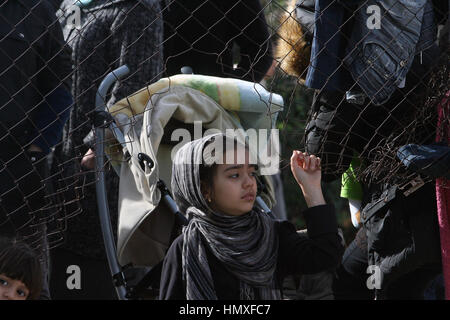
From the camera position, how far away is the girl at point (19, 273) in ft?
10.9

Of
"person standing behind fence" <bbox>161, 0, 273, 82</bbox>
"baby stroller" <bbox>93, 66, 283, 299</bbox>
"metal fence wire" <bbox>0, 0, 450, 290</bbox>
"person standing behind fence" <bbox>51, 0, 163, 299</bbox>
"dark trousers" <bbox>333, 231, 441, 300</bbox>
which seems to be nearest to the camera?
"metal fence wire" <bbox>0, 0, 450, 290</bbox>

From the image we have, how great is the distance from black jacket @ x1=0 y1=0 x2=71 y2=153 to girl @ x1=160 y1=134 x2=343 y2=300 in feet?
2.51

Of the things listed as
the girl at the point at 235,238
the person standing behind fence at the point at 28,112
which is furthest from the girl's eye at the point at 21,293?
the girl at the point at 235,238

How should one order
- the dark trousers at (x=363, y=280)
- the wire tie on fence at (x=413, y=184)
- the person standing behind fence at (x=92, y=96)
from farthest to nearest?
the person standing behind fence at (x=92, y=96), the dark trousers at (x=363, y=280), the wire tie on fence at (x=413, y=184)

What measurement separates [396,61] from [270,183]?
82 centimetres

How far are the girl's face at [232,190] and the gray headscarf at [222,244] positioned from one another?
0.04 metres

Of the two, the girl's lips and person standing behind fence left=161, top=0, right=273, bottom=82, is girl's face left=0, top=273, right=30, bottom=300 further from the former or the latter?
person standing behind fence left=161, top=0, right=273, bottom=82

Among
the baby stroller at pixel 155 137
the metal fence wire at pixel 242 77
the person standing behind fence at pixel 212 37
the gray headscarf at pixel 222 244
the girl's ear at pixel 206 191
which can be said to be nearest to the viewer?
the gray headscarf at pixel 222 244

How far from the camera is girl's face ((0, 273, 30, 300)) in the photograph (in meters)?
3.30

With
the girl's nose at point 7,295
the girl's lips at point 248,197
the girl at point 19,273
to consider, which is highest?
the girl's lips at point 248,197

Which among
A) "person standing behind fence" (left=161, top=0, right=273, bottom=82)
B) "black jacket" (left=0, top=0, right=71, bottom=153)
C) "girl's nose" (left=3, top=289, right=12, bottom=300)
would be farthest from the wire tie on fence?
"girl's nose" (left=3, top=289, right=12, bottom=300)

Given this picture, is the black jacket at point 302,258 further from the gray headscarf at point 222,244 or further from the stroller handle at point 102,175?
the stroller handle at point 102,175

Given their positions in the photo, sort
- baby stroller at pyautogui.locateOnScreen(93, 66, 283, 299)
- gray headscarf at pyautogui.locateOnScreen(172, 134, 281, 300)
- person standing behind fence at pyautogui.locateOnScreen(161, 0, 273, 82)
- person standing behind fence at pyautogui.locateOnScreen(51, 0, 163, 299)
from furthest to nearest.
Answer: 1. person standing behind fence at pyautogui.locateOnScreen(161, 0, 273, 82)
2. person standing behind fence at pyautogui.locateOnScreen(51, 0, 163, 299)
3. baby stroller at pyautogui.locateOnScreen(93, 66, 283, 299)
4. gray headscarf at pyautogui.locateOnScreen(172, 134, 281, 300)
